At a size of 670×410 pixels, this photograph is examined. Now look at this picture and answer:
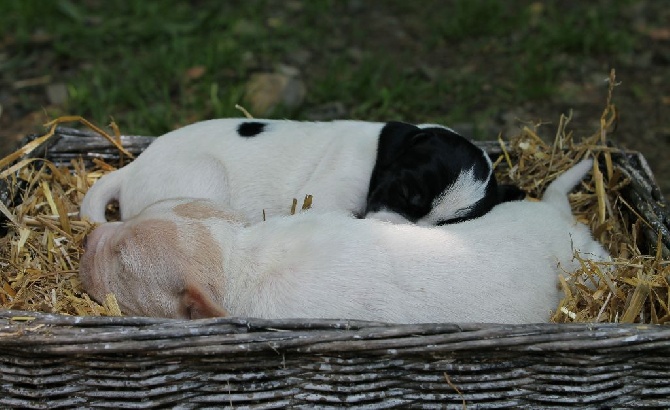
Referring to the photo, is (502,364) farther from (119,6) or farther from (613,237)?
(119,6)

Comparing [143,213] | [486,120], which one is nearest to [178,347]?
[143,213]

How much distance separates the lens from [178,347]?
3.37m

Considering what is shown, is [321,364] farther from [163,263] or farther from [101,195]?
[101,195]

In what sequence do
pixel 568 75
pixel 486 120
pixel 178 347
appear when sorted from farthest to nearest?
pixel 568 75, pixel 486 120, pixel 178 347

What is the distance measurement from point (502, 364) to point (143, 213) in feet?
6.29

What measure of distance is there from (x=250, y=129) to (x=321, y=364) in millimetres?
2101

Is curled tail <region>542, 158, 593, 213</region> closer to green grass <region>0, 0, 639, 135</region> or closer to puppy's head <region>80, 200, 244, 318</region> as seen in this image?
puppy's head <region>80, 200, 244, 318</region>

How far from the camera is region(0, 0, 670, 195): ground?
24.3 ft

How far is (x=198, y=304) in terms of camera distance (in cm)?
372

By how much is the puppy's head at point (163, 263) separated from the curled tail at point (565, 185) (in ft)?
6.33

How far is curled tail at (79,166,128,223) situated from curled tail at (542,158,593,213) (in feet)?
8.38

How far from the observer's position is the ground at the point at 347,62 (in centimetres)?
741

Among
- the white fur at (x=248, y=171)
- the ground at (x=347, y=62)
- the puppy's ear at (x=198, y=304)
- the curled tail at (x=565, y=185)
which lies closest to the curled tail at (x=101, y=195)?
the white fur at (x=248, y=171)

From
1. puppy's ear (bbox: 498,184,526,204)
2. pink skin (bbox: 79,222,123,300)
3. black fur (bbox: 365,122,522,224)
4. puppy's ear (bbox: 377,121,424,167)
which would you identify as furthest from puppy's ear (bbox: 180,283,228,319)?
puppy's ear (bbox: 498,184,526,204)
